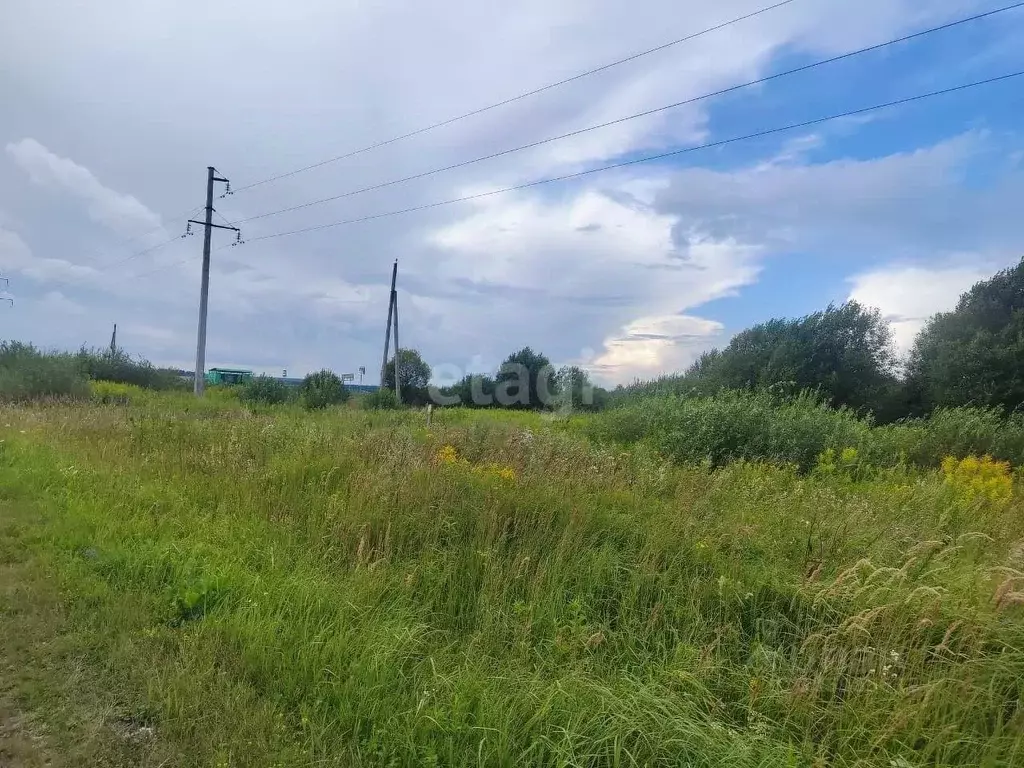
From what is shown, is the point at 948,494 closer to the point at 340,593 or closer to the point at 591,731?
the point at 591,731

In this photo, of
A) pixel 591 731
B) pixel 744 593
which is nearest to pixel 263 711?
pixel 591 731

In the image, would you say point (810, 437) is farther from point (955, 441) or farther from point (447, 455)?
point (447, 455)

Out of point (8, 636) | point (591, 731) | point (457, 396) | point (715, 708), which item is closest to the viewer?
point (591, 731)

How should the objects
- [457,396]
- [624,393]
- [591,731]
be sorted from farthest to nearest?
1. [457,396]
2. [624,393]
3. [591,731]

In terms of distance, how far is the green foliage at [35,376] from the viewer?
18.0 m

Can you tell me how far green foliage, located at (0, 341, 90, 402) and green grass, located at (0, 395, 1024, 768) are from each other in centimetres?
1631

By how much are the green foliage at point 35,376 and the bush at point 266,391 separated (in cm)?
603

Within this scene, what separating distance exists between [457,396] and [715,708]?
3681 cm

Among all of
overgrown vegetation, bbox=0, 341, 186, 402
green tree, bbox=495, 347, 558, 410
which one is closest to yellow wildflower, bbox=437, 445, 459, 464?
overgrown vegetation, bbox=0, 341, 186, 402

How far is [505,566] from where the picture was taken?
3.88 meters

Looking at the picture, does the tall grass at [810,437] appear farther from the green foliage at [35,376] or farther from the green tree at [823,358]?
the green foliage at [35,376]

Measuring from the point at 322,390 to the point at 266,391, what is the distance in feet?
8.43

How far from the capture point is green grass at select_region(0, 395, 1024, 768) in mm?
2340

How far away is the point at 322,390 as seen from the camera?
1029 inches
